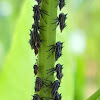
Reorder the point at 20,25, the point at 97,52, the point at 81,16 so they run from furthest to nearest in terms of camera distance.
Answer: the point at 81,16, the point at 97,52, the point at 20,25

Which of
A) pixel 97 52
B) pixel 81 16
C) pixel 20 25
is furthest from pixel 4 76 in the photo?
pixel 81 16

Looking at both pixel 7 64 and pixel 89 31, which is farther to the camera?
pixel 89 31

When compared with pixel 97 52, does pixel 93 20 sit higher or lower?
higher

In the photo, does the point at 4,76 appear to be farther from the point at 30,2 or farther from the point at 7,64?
the point at 30,2

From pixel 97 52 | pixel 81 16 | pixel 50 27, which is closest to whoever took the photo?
pixel 50 27

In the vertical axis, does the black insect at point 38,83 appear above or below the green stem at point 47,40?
below

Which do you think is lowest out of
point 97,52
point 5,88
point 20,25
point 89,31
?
point 5,88

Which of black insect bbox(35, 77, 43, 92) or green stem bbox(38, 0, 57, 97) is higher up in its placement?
green stem bbox(38, 0, 57, 97)
